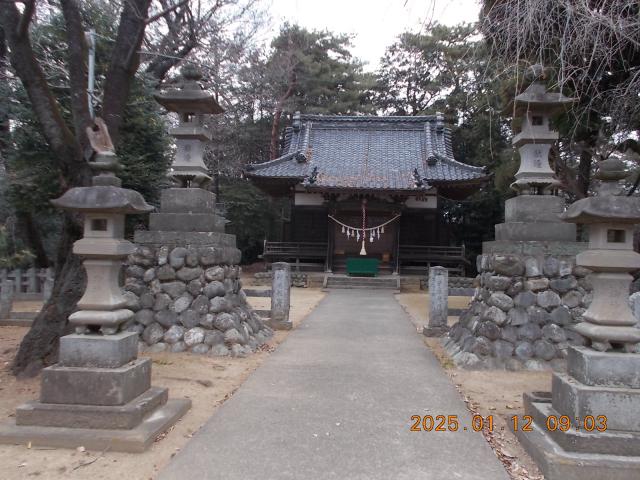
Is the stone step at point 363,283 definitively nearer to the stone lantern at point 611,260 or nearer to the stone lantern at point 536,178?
the stone lantern at point 536,178

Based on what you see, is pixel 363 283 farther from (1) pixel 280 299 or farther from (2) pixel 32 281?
(2) pixel 32 281

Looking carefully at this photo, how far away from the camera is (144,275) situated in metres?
6.05

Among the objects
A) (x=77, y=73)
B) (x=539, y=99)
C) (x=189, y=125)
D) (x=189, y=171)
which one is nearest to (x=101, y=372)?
(x=189, y=171)

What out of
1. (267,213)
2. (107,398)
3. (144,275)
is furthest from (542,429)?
(267,213)

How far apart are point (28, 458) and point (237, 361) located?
9.14 feet

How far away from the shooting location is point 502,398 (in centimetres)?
438

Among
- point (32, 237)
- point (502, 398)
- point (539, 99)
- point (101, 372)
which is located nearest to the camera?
point (101, 372)

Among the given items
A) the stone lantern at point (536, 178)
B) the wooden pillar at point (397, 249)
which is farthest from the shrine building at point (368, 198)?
the stone lantern at point (536, 178)

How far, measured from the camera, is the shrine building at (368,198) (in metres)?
16.5

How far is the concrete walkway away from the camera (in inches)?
112

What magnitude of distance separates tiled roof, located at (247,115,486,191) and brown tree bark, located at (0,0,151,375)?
10617mm

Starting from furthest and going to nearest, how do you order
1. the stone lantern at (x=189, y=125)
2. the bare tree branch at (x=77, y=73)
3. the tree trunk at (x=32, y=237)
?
1. the tree trunk at (x=32, y=237)
2. the stone lantern at (x=189, y=125)
3. the bare tree branch at (x=77, y=73)
